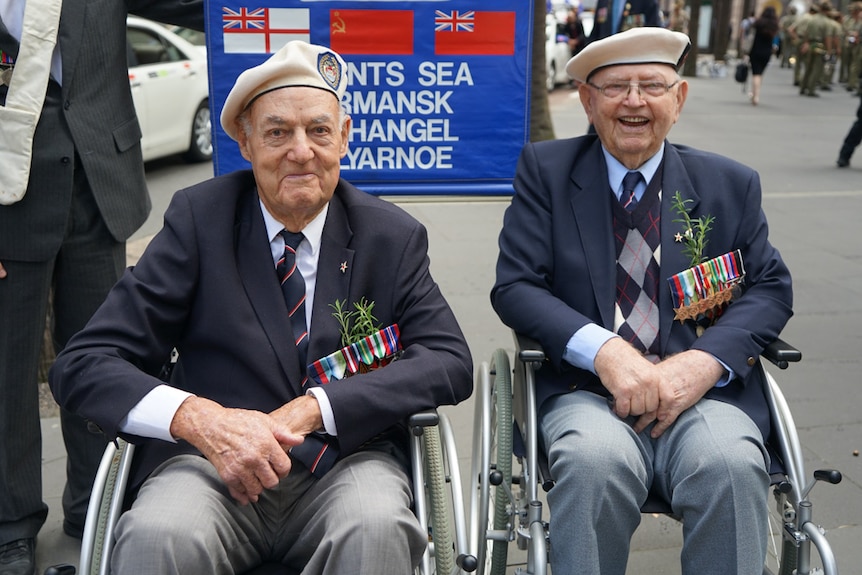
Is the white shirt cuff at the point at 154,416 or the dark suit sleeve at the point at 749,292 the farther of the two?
the dark suit sleeve at the point at 749,292

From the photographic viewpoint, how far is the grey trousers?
2.12 m

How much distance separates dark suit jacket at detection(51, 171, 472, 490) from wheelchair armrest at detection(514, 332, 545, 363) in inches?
5.9

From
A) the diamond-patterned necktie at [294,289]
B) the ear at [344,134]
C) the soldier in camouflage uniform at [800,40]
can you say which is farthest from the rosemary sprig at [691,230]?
the soldier in camouflage uniform at [800,40]

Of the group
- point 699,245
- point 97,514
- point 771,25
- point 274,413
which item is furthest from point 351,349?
point 771,25

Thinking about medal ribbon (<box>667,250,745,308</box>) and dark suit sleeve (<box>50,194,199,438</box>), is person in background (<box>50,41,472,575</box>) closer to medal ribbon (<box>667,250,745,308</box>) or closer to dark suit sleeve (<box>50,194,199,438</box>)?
dark suit sleeve (<box>50,194,199,438</box>)

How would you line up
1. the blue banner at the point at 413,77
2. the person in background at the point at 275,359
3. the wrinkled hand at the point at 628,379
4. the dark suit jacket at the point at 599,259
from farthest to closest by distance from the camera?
the blue banner at the point at 413,77, the dark suit jacket at the point at 599,259, the wrinkled hand at the point at 628,379, the person in background at the point at 275,359

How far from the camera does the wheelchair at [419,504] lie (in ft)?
7.20

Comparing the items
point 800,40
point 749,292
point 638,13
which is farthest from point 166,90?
point 800,40

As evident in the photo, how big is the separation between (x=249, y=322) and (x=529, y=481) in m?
0.82

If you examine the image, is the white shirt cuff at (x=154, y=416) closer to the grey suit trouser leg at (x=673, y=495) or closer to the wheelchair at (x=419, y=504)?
the wheelchair at (x=419, y=504)

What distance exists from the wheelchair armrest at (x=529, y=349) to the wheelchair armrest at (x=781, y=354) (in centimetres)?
62

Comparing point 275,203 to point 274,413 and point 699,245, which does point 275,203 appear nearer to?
point 274,413

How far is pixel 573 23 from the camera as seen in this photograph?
83.9ft

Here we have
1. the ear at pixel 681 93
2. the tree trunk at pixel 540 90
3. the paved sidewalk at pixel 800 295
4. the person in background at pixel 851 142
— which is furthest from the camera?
the person in background at pixel 851 142
